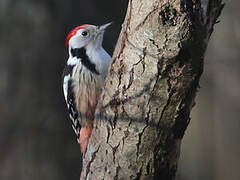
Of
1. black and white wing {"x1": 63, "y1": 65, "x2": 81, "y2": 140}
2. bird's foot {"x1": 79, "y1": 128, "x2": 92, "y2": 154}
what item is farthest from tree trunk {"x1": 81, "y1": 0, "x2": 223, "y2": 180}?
black and white wing {"x1": 63, "y1": 65, "x2": 81, "y2": 140}

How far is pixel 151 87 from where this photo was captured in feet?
10.1

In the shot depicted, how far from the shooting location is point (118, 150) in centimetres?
326

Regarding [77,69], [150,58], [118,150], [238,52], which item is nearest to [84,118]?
[77,69]

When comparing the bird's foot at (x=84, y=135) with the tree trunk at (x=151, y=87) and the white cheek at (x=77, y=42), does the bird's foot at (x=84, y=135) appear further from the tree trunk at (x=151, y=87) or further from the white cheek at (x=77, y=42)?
the tree trunk at (x=151, y=87)

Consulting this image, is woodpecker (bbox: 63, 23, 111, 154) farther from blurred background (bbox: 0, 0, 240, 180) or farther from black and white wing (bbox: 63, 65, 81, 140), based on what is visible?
blurred background (bbox: 0, 0, 240, 180)

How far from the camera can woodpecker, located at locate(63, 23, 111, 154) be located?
4500 mm

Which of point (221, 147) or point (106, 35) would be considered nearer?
point (106, 35)

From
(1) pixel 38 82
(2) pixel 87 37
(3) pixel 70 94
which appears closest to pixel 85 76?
(3) pixel 70 94

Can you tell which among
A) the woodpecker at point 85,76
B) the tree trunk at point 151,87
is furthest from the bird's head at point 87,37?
the tree trunk at point 151,87

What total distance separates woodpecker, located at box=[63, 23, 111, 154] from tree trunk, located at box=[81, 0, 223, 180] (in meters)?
1.12

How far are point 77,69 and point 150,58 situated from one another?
166 cm

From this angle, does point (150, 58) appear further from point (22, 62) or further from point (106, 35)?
point (22, 62)

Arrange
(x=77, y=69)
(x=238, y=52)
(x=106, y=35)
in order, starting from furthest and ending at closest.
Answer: (x=238, y=52)
(x=106, y=35)
(x=77, y=69)

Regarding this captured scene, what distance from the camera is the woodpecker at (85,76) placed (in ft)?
14.8
